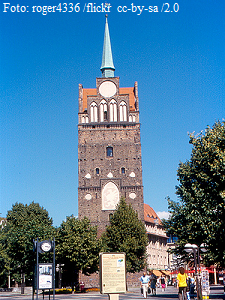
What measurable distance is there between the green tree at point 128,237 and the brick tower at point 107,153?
5636 mm

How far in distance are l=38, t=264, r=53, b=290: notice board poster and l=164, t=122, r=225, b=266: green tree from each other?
32.7 ft

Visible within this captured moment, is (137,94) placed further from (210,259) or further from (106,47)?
(210,259)

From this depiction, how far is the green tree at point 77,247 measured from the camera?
44.6m

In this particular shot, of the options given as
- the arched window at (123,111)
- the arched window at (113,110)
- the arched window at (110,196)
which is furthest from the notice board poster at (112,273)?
the arched window at (123,111)

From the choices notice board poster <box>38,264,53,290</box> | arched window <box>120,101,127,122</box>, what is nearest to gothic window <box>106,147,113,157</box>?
arched window <box>120,101,127,122</box>

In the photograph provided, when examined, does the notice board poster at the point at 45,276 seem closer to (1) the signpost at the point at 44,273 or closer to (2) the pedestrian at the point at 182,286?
(1) the signpost at the point at 44,273

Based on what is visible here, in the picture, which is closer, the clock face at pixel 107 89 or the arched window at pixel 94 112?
the arched window at pixel 94 112

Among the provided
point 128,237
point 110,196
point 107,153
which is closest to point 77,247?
point 128,237

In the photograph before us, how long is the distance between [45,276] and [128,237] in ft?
111

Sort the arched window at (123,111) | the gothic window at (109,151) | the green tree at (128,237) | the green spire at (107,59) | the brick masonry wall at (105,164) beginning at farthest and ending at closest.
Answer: the green spire at (107,59), the arched window at (123,111), the gothic window at (109,151), the brick masonry wall at (105,164), the green tree at (128,237)

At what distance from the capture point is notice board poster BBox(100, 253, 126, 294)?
43.2 feet

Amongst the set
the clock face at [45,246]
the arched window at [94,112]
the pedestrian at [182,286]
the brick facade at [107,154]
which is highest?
the arched window at [94,112]

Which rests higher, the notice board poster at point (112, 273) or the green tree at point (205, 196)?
the green tree at point (205, 196)

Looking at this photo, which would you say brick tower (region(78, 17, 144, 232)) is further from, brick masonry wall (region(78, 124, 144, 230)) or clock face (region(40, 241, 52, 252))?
clock face (region(40, 241, 52, 252))
